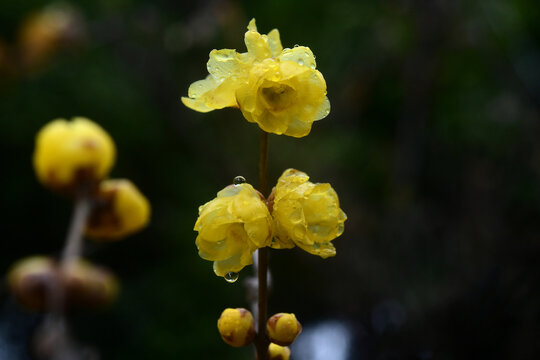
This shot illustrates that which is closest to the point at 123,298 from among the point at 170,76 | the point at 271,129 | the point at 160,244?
the point at 160,244

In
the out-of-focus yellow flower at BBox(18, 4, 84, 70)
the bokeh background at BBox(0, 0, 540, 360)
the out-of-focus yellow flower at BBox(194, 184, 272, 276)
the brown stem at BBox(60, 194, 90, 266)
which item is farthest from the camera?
the out-of-focus yellow flower at BBox(18, 4, 84, 70)

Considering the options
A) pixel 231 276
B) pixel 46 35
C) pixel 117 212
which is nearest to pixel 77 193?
pixel 117 212

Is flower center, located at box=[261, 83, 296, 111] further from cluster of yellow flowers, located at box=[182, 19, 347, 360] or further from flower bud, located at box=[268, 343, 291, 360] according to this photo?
flower bud, located at box=[268, 343, 291, 360]

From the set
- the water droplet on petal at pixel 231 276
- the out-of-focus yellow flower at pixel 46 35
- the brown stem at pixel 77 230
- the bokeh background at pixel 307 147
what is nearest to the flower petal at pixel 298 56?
the water droplet on petal at pixel 231 276

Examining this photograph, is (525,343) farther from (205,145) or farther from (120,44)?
(120,44)

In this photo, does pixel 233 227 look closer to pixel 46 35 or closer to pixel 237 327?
pixel 237 327

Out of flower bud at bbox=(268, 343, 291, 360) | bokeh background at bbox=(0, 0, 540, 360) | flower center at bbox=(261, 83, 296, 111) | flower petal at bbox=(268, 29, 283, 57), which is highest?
bokeh background at bbox=(0, 0, 540, 360)

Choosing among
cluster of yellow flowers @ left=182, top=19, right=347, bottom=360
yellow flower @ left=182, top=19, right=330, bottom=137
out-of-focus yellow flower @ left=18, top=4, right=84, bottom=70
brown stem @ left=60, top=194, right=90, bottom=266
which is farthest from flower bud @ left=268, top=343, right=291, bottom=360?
out-of-focus yellow flower @ left=18, top=4, right=84, bottom=70
